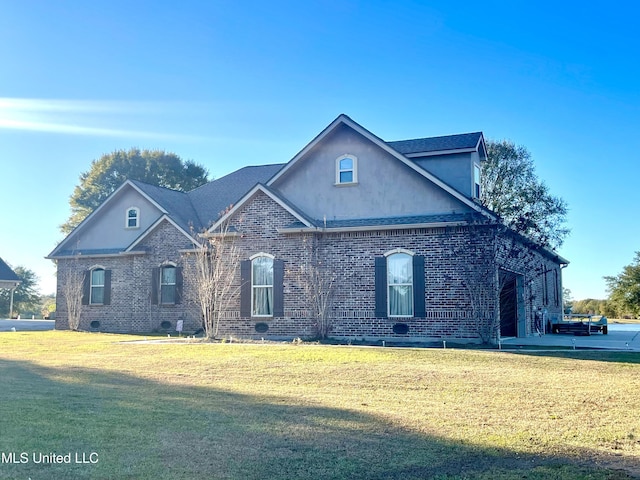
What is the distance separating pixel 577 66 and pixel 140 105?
12419mm

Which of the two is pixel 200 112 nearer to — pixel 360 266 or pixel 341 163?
pixel 341 163

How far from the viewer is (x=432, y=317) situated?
19.2 m

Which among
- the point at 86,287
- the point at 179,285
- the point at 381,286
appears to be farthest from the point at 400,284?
the point at 86,287

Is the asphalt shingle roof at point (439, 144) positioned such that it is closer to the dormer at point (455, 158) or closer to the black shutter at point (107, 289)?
the dormer at point (455, 158)

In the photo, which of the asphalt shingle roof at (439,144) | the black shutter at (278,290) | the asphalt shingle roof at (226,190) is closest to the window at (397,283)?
the black shutter at (278,290)

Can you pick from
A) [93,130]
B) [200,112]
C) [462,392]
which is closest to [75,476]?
[462,392]

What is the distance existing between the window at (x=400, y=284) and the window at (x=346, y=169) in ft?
10.9

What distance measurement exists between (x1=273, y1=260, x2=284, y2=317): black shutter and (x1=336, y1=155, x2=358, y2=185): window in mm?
3557

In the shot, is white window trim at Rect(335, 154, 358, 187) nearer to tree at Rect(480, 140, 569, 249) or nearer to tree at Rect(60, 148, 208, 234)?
tree at Rect(480, 140, 569, 249)

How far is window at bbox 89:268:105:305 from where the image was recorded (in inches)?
1072

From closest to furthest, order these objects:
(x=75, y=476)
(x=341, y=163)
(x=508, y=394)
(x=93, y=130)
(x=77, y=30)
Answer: (x=75, y=476) → (x=508, y=394) → (x=77, y=30) → (x=93, y=130) → (x=341, y=163)

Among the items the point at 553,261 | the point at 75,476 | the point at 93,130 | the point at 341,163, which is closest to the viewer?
the point at 75,476

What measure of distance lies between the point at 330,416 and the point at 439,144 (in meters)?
15.5

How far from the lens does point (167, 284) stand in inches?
991
